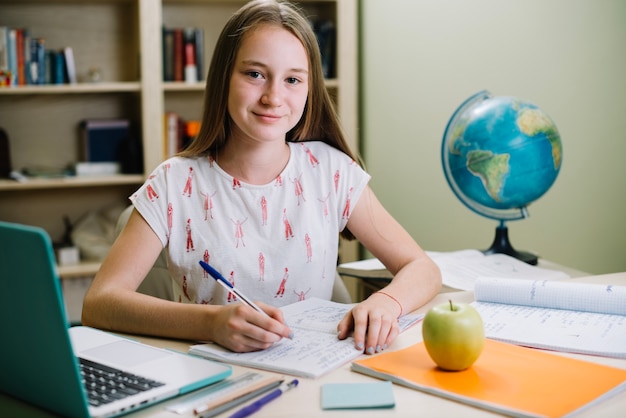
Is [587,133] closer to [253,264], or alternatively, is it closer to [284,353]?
[253,264]

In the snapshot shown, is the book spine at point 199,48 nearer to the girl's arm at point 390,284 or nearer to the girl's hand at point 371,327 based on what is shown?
the girl's arm at point 390,284

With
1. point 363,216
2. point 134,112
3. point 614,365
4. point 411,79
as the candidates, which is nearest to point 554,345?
point 614,365

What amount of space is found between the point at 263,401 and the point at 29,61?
262 centimetres

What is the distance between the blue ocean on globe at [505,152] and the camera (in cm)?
188

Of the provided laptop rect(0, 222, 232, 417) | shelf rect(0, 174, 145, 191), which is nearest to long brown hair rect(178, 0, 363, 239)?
laptop rect(0, 222, 232, 417)

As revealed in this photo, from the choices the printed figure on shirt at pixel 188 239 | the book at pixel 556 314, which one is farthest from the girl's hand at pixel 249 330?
the printed figure on shirt at pixel 188 239

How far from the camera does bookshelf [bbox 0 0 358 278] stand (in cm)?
316

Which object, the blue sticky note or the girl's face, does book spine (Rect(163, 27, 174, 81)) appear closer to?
the girl's face

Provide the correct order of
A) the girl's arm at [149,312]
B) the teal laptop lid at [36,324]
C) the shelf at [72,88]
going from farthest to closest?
the shelf at [72,88] → the girl's arm at [149,312] → the teal laptop lid at [36,324]

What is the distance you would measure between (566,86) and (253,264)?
132 cm

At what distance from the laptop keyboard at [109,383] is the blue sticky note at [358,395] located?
21 centimetres

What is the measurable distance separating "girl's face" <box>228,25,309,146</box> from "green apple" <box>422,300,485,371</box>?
1.98 feet

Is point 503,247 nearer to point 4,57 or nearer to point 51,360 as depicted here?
point 51,360

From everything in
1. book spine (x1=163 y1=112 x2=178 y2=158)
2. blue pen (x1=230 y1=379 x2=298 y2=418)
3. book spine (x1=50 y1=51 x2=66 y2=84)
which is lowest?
blue pen (x1=230 y1=379 x2=298 y2=418)
